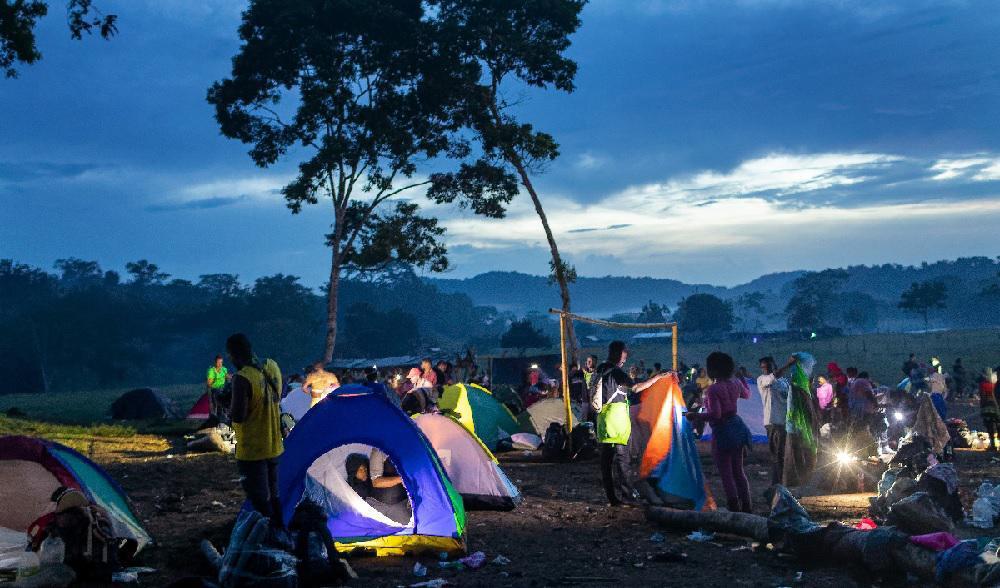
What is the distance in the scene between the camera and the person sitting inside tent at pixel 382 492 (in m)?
9.15

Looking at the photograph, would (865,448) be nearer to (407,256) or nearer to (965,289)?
(407,256)

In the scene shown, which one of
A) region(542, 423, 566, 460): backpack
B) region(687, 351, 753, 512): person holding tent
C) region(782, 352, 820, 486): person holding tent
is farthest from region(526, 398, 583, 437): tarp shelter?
region(687, 351, 753, 512): person holding tent

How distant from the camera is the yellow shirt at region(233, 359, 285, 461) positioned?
24.1ft

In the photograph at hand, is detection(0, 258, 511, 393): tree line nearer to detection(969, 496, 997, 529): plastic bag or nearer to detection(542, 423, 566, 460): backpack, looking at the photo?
detection(542, 423, 566, 460): backpack

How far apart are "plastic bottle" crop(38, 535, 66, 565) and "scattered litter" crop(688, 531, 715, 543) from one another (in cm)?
555

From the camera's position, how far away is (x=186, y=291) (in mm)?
115250

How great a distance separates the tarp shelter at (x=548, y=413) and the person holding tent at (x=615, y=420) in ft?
22.9

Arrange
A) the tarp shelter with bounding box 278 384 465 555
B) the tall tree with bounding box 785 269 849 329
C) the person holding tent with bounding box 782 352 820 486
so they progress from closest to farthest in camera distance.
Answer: the tarp shelter with bounding box 278 384 465 555
the person holding tent with bounding box 782 352 820 486
the tall tree with bounding box 785 269 849 329

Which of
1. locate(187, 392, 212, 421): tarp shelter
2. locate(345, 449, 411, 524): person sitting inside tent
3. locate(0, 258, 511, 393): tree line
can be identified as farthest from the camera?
locate(0, 258, 511, 393): tree line

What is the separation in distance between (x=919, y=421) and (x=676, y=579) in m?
6.66

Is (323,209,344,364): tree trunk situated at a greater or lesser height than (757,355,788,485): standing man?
greater

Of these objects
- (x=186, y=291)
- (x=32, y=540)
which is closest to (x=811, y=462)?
(x=32, y=540)

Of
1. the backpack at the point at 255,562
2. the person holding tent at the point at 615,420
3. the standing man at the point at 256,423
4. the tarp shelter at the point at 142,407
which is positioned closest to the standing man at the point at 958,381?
the person holding tent at the point at 615,420

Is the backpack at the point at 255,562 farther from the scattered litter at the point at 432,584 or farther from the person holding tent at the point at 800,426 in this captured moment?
the person holding tent at the point at 800,426
